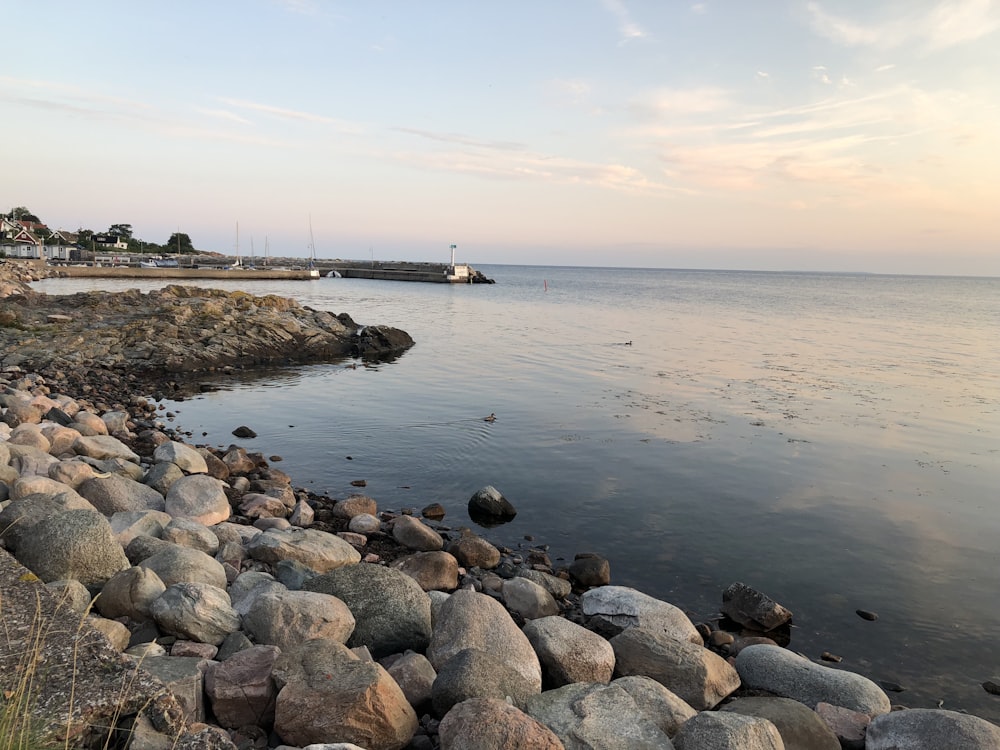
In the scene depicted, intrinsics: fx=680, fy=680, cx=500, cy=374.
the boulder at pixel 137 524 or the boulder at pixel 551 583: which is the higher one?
the boulder at pixel 137 524

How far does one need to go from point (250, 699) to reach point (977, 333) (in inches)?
2196

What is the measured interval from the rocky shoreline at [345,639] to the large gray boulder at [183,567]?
0.9 inches

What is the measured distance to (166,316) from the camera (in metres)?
28.2

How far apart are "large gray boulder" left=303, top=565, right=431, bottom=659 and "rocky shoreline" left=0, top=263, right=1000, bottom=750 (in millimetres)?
20

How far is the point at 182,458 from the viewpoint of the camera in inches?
439

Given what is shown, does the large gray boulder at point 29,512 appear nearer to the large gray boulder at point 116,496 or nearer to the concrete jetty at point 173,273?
the large gray boulder at point 116,496

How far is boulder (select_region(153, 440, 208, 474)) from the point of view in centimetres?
1108

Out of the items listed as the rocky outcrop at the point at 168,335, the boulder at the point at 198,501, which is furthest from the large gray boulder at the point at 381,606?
the rocky outcrop at the point at 168,335

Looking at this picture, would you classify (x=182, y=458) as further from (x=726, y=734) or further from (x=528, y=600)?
(x=726, y=734)

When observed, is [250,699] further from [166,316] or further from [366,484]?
Answer: [166,316]

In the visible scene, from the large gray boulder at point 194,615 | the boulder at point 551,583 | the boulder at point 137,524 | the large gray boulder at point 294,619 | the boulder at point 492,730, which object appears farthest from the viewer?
the boulder at point 551,583

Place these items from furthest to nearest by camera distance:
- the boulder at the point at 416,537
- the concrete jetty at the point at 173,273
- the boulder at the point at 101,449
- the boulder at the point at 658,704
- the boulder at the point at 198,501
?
the concrete jetty at the point at 173,273
the boulder at the point at 101,449
the boulder at the point at 416,537
the boulder at the point at 198,501
the boulder at the point at 658,704

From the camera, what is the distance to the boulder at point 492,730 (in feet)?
13.4

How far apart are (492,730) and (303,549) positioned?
446 centimetres
